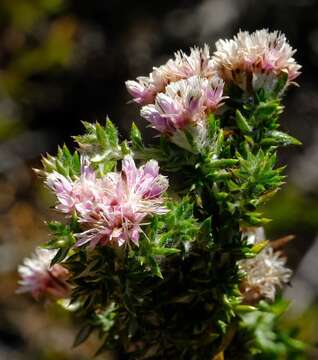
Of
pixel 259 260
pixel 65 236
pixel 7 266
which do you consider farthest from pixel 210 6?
pixel 65 236

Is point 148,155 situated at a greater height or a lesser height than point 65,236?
greater

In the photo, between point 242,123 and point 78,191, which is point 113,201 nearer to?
point 78,191

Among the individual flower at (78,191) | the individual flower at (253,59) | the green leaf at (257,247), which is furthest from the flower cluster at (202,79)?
the green leaf at (257,247)

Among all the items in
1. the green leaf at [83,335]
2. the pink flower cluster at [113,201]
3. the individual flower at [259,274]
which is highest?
the pink flower cluster at [113,201]

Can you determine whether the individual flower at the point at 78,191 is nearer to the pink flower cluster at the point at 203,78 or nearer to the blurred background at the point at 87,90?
the pink flower cluster at the point at 203,78

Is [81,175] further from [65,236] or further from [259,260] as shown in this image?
[259,260]
